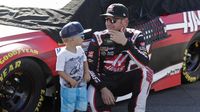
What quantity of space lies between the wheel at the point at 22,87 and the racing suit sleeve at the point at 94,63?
1.54 feet

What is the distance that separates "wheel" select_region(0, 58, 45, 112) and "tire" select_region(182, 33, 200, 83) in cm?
246

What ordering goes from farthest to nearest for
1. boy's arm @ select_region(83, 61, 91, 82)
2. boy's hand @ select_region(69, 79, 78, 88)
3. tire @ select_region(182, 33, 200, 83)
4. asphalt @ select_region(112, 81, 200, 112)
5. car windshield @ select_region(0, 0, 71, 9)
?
tire @ select_region(182, 33, 200, 83), asphalt @ select_region(112, 81, 200, 112), car windshield @ select_region(0, 0, 71, 9), boy's arm @ select_region(83, 61, 91, 82), boy's hand @ select_region(69, 79, 78, 88)

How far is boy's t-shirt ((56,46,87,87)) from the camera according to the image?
4086 millimetres

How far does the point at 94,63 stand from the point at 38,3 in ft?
3.70

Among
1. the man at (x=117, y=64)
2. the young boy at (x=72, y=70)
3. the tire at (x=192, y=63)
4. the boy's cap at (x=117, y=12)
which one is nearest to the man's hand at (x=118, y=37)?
the man at (x=117, y=64)

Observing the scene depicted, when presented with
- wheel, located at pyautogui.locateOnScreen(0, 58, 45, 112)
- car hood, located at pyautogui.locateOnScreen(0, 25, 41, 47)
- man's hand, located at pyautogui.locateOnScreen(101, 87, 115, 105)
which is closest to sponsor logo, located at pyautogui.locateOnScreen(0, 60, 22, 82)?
wheel, located at pyautogui.locateOnScreen(0, 58, 45, 112)

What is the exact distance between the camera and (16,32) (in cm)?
430

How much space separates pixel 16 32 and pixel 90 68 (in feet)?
2.54

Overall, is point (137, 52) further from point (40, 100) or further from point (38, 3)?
point (38, 3)

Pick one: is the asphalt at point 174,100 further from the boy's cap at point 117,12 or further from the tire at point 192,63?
the boy's cap at point 117,12

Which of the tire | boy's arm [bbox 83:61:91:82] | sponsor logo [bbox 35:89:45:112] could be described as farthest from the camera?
the tire

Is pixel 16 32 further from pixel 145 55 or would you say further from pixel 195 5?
pixel 195 5

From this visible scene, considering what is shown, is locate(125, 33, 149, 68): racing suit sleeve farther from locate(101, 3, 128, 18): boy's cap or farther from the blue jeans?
the blue jeans

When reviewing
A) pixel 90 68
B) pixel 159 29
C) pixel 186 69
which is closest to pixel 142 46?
pixel 90 68
